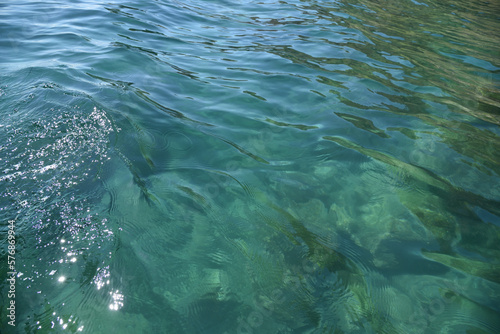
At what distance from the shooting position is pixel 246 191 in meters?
2.96

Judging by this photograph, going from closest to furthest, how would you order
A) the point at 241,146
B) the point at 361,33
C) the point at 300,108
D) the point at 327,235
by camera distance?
the point at 327,235
the point at 241,146
the point at 300,108
the point at 361,33

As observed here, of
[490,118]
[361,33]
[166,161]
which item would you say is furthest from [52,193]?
[361,33]

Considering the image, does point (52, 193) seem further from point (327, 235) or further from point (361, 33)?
point (361, 33)

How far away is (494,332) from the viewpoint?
1935mm

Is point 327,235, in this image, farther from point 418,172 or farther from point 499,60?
point 499,60

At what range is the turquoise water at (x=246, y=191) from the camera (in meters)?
2.05

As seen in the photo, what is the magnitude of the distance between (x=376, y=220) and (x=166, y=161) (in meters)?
2.12

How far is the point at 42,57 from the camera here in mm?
5266

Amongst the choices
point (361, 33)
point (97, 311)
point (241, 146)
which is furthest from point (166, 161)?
point (361, 33)

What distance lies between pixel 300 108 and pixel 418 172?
69.5 inches

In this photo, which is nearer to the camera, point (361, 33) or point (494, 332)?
point (494, 332)

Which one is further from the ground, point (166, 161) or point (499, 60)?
point (499, 60)

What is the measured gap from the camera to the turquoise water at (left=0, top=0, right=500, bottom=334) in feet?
6.73

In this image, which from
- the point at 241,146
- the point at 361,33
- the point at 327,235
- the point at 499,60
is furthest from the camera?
the point at 361,33
